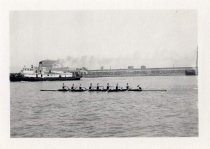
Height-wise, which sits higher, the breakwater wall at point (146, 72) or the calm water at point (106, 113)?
the breakwater wall at point (146, 72)

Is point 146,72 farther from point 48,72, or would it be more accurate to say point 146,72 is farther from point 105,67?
point 48,72

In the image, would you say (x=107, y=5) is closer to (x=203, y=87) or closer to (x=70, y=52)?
(x=70, y=52)

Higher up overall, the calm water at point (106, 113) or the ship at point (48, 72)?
the ship at point (48, 72)

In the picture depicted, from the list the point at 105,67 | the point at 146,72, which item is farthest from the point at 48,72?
the point at 146,72

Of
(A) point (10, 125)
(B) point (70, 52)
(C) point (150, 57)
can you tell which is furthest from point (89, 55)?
(A) point (10, 125)

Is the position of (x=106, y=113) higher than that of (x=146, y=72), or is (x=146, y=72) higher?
(x=146, y=72)
